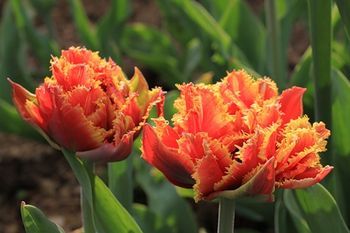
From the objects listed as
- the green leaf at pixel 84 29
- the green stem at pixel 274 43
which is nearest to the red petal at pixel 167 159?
the green stem at pixel 274 43

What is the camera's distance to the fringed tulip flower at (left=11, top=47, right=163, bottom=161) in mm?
931

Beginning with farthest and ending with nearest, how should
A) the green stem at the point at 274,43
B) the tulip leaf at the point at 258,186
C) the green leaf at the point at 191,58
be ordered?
the green leaf at the point at 191,58 → the green stem at the point at 274,43 → the tulip leaf at the point at 258,186

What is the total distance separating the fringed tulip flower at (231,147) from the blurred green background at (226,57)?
0.93 ft

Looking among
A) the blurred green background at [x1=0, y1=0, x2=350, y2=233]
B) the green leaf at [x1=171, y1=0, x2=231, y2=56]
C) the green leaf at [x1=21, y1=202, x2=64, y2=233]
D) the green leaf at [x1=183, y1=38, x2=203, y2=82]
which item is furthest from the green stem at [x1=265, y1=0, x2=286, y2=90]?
the green leaf at [x1=21, y1=202, x2=64, y2=233]

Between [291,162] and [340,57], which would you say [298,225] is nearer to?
[291,162]

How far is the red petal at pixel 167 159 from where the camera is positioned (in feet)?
2.87

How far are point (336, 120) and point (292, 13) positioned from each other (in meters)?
0.53

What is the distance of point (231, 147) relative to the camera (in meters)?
→ 0.87

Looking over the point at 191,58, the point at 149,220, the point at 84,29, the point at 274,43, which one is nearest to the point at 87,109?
the point at 149,220

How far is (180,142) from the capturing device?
0.87 meters

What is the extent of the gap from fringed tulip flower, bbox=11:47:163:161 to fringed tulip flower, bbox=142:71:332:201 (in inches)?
2.2

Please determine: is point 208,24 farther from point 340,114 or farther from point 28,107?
point 28,107

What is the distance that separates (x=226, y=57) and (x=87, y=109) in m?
0.92

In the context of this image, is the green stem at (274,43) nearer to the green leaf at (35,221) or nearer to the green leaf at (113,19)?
the green leaf at (113,19)
